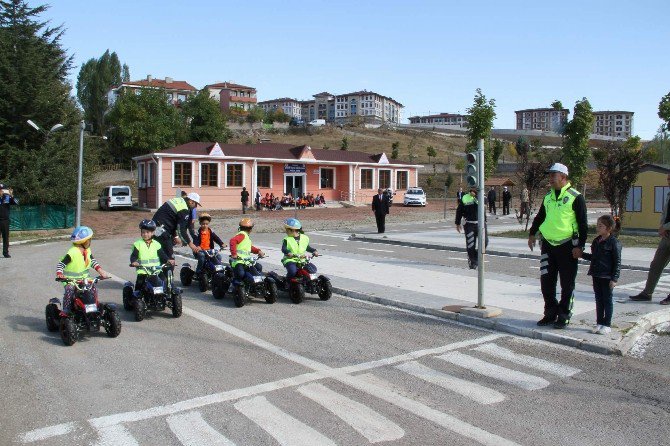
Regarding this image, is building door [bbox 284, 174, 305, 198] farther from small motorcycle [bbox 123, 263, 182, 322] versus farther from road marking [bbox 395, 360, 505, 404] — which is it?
road marking [bbox 395, 360, 505, 404]

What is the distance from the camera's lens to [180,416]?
531 centimetres

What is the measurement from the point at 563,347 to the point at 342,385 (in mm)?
3131

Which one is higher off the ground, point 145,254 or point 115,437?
point 145,254

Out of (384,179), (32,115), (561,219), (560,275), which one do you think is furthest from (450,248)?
(384,179)

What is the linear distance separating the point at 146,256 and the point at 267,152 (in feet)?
121

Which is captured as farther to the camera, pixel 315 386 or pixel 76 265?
pixel 76 265

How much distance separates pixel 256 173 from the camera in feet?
145

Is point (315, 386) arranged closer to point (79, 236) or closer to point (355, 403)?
point (355, 403)

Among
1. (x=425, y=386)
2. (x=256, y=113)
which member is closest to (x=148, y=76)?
(x=256, y=113)

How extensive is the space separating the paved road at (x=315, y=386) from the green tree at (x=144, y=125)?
6192 centimetres

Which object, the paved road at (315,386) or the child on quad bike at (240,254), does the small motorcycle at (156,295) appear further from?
the child on quad bike at (240,254)

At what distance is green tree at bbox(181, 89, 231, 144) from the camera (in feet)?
242

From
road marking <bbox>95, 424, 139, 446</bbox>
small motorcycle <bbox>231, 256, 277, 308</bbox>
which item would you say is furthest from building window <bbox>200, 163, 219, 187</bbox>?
road marking <bbox>95, 424, 139, 446</bbox>

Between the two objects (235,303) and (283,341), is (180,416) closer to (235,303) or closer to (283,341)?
(283,341)
